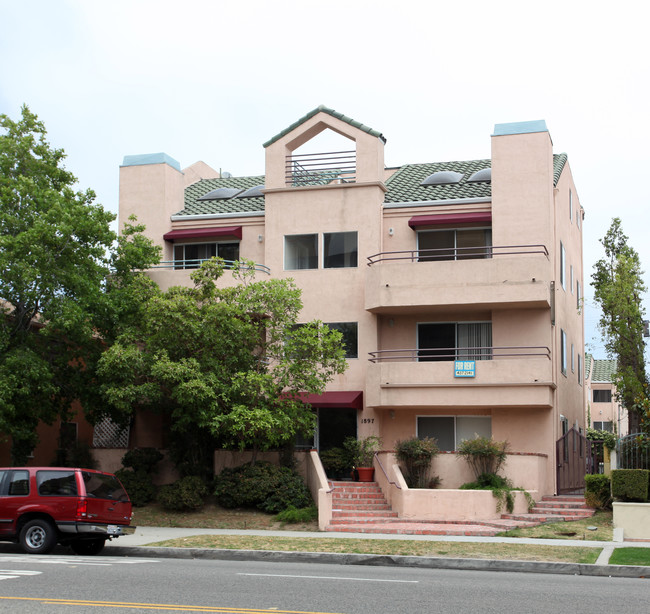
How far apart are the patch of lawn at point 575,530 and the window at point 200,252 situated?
14.4m

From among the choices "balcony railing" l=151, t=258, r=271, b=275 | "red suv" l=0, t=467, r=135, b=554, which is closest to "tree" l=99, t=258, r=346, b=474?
"balcony railing" l=151, t=258, r=271, b=275

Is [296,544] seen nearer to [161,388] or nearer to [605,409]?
[161,388]

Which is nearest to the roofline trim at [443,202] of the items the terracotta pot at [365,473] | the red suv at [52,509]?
the terracotta pot at [365,473]

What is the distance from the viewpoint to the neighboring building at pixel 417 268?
88.2ft

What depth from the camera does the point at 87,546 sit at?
1767cm

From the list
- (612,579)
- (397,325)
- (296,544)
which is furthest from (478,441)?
(612,579)

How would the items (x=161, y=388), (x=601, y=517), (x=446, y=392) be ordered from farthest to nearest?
1. (x=446, y=392)
2. (x=161, y=388)
3. (x=601, y=517)

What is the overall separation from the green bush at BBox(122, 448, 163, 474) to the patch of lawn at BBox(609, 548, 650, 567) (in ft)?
47.2

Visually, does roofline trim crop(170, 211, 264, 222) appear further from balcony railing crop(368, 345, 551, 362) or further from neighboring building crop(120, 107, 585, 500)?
balcony railing crop(368, 345, 551, 362)

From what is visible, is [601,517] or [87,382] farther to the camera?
[87,382]

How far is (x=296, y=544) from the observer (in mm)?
18281

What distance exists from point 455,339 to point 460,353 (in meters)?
0.48

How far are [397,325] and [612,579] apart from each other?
15525 millimetres

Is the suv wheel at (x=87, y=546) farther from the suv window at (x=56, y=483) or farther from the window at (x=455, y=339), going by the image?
the window at (x=455, y=339)
